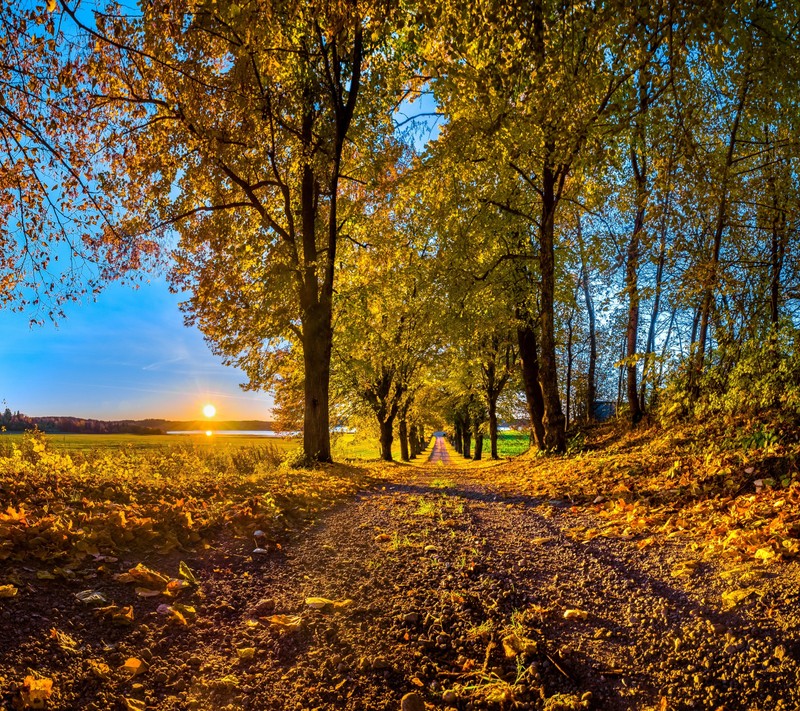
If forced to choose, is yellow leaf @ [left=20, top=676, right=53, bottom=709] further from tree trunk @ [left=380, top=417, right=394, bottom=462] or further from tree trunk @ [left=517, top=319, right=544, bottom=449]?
tree trunk @ [left=380, top=417, right=394, bottom=462]

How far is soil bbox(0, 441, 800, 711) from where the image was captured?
2.21 meters

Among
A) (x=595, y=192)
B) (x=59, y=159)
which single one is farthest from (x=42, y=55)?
(x=595, y=192)

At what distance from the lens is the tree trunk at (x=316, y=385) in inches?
470

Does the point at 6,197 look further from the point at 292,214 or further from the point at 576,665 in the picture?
the point at 576,665

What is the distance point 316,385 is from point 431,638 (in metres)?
9.68

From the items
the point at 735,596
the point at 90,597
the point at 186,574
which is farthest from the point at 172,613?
the point at 735,596

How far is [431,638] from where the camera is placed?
2717 mm

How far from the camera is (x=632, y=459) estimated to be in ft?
26.5

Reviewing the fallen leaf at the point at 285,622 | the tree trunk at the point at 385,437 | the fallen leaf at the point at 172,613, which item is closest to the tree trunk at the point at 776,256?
the fallen leaf at the point at 285,622

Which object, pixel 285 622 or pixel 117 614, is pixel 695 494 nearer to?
pixel 285 622

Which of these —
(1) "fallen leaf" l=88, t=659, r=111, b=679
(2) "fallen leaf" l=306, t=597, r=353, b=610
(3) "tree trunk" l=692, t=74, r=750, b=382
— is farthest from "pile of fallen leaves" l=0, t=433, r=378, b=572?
(3) "tree trunk" l=692, t=74, r=750, b=382

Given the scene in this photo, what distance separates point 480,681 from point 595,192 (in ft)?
43.2

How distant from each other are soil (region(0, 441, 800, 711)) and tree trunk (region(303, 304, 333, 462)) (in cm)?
794

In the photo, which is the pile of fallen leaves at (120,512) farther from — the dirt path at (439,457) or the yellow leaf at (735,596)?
the dirt path at (439,457)
